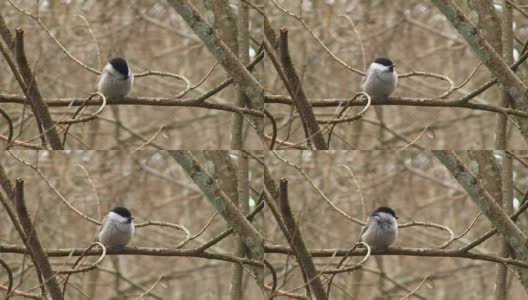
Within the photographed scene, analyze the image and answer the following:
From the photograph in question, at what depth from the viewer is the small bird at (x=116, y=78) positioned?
6031 mm

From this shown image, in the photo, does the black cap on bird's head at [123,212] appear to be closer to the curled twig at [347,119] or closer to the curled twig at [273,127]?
the curled twig at [273,127]

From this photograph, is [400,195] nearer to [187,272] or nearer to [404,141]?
[404,141]

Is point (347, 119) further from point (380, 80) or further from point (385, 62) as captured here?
point (385, 62)

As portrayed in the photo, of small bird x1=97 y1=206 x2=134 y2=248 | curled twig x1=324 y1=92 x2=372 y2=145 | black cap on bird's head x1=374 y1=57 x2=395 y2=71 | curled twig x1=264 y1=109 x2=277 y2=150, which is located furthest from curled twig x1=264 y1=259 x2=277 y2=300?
black cap on bird's head x1=374 y1=57 x2=395 y2=71

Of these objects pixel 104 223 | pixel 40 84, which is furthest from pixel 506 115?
pixel 40 84

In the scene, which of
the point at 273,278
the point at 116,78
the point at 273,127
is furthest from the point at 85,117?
the point at 273,278

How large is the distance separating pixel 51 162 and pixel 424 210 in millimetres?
2681

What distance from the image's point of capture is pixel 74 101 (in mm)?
5953

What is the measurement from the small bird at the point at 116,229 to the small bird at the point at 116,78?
0.74 metres

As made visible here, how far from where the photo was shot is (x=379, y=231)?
6.34 m

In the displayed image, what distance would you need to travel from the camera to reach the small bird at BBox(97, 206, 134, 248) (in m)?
6.33

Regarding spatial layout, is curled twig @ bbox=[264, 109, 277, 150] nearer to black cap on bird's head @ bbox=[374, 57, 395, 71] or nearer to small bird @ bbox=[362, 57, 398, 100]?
small bird @ bbox=[362, 57, 398, 100]

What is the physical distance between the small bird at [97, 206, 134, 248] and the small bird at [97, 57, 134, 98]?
0.74m

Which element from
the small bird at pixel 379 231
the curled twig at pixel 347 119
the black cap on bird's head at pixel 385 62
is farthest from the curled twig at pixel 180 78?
the small bird at pixel 379 231
